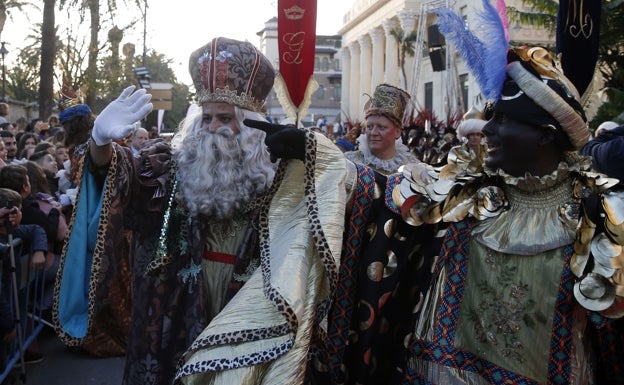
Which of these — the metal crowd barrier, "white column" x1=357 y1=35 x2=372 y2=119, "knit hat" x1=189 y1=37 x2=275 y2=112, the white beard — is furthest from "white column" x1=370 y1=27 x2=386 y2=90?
the white beard

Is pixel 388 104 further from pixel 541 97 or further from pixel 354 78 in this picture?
pixel 354 78

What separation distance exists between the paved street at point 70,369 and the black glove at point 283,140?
11.5ft

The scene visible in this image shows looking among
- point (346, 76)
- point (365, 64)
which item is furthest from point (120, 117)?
point (346, 76)

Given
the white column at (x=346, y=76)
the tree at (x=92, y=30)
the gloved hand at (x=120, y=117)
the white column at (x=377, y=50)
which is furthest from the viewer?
the white column at (x=346, y=76)

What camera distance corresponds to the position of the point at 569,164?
2.40 m

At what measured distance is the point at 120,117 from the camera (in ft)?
9.78

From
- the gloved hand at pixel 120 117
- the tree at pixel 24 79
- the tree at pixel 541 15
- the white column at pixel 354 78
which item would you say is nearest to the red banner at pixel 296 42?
the gloved hand at pixel 120 117

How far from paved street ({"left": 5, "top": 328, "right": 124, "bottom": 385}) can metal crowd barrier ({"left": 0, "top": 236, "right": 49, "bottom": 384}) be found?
15 centimetres

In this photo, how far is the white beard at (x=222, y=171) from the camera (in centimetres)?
313

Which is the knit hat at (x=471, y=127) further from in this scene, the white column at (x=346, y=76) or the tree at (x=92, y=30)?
the white column at (x=346, y=76)

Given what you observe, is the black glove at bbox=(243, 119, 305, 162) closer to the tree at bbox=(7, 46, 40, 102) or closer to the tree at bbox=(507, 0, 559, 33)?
the tree at bbox=(507, 0, 559, 33)

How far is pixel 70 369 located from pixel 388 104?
10.7 ft

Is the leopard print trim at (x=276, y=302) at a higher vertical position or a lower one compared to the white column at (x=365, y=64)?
lower

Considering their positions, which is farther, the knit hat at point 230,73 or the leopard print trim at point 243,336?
the knit hat at point 230,73
